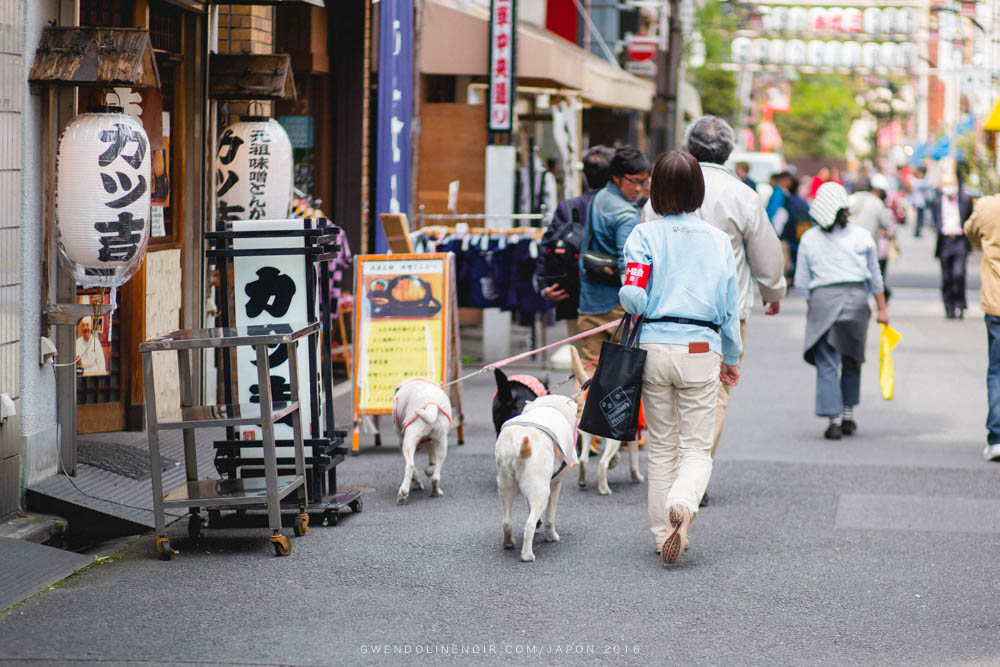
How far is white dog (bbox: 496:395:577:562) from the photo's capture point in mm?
6242

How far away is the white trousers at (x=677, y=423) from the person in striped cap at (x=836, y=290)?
156 inches

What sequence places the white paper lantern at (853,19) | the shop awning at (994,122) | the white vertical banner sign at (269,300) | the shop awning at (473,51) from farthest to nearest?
the white paper lantern at (853,19)
the shop awning at (994,122)
the shop awning at (473,51)
the white vertical banner sign at (269,300)

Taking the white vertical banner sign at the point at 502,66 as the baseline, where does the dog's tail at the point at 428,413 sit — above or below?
below

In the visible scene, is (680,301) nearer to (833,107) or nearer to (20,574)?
(20,574)

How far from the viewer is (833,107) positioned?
275 feet

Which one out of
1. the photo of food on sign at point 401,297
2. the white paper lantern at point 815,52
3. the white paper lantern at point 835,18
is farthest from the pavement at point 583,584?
the white paper lantern at point 835,18

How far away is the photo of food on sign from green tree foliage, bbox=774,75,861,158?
2921 inches

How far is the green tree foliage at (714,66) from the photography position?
3947cm

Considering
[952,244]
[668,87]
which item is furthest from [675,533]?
[668,87]

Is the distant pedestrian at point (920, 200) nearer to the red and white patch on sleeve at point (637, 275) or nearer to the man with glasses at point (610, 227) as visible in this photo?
the man with glasses at point (610, 227)

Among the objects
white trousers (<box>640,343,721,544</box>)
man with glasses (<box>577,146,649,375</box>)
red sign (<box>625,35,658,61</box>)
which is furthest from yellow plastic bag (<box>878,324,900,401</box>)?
red sign (<box>625,35,658,61</box>)

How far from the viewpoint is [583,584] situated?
603cm

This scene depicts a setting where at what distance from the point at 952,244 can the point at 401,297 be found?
11749 mm

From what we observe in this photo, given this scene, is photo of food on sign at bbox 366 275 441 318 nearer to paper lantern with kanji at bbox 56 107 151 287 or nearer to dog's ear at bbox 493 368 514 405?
dog's ear at bbox 493 368 514 405
